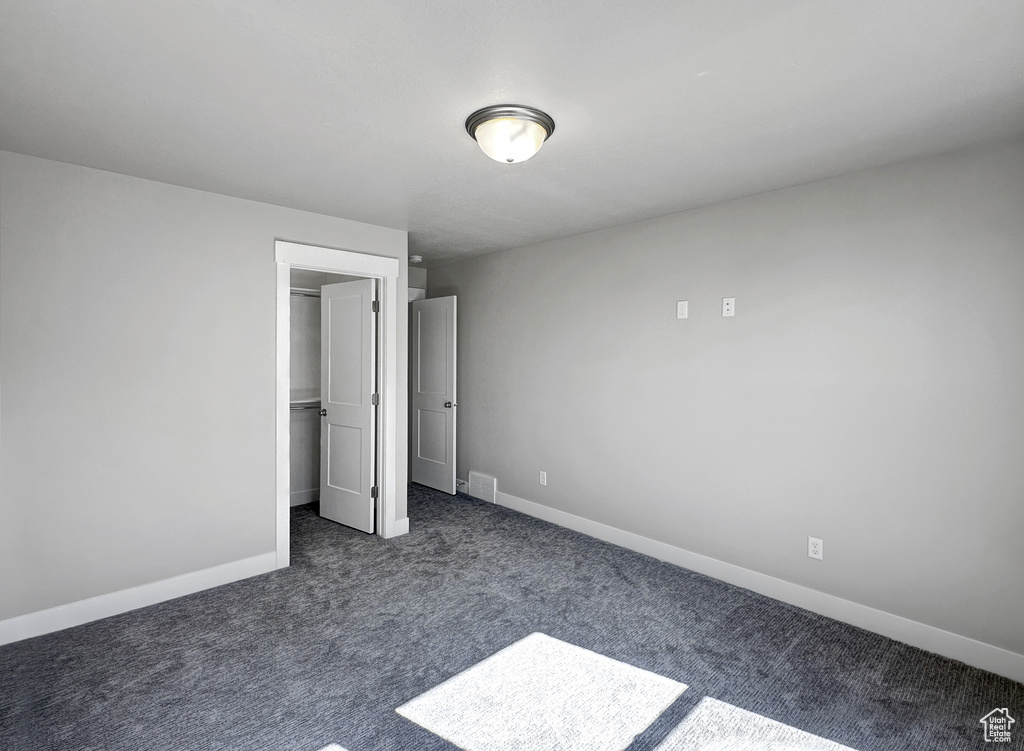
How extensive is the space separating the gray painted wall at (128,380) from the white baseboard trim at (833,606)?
2.56m

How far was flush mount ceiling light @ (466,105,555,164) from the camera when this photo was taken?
2213mm

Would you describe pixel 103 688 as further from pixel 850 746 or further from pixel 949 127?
pixel 949 127

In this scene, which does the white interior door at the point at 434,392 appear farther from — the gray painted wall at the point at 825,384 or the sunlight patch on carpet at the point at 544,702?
the sunlight patch on carpet at the point at 544,702

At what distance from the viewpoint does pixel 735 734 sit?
2088mm

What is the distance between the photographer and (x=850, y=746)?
2.03 metres

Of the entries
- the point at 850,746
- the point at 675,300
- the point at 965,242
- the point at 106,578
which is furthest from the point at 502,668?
the point at 965,242

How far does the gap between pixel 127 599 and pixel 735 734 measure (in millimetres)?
3185

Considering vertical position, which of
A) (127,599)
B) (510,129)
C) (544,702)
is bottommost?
(544,702)

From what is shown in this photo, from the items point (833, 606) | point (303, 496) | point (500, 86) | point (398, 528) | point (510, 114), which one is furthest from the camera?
point (303, 496)

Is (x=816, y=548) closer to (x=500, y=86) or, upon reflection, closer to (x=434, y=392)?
(x=500, y=86)

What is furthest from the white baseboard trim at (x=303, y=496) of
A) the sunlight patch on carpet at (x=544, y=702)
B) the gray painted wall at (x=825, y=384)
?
the sunlight patch on carpet at (x=544, y=702)

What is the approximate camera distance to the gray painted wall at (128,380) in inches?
108

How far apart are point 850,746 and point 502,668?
1.40m

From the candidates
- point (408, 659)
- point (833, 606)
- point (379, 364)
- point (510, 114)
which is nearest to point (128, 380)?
point (379, 364)
